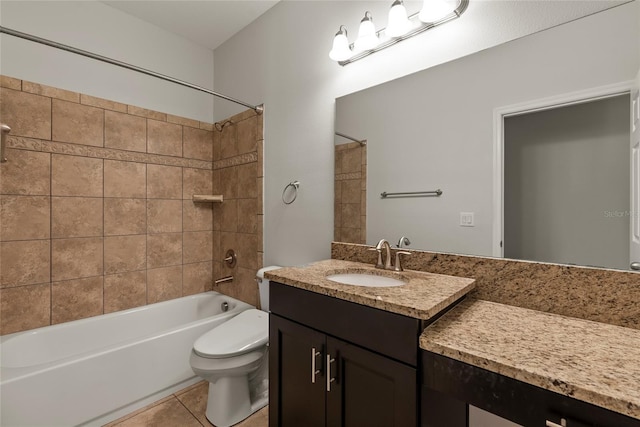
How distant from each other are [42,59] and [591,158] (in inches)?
116

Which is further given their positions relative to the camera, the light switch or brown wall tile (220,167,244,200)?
brown wall tile (220,167,244,200)

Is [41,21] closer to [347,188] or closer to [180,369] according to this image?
[347,188]

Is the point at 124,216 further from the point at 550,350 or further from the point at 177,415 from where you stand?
the point at 550,350

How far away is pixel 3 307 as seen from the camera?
173cm

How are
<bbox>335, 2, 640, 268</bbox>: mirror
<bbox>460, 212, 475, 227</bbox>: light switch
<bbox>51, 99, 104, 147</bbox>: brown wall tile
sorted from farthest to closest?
<bbox>51, 99, 104, 147</bbox>: brown wall tile < <bbox>460, 212, 475, 227</bbox>: light switch < <bbox>335, 2, 640, 268</bbox>: mirror

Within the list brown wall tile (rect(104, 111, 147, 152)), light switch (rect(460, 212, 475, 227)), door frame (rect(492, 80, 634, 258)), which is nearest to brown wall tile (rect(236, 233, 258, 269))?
brown wall tile (rect(104, 111, 147, 152))

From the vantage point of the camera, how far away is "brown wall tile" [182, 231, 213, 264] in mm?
2498

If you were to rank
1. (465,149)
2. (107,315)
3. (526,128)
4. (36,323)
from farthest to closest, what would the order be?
(107,315), (36,323), (465,149), (526,128)

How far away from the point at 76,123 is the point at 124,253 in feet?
3.14

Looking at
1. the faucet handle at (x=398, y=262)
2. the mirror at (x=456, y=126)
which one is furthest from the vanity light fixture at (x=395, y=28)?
the faucet handle at (x=398, y=262)

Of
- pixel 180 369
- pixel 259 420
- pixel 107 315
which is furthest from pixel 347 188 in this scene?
pixel 107 315

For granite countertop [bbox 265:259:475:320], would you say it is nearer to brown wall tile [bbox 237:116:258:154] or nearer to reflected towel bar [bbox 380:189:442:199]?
reflected towel bar [bbox 380:189:442:199]

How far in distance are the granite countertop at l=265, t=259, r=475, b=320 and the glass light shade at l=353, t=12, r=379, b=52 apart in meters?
1.11

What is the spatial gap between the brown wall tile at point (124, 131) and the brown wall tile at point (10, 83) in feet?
1.44
